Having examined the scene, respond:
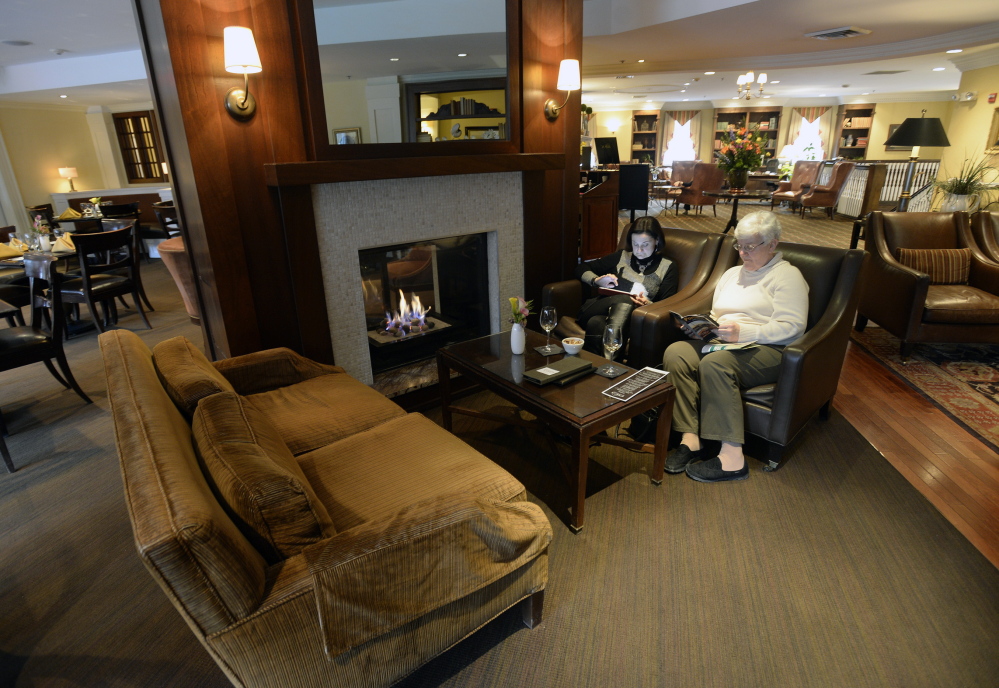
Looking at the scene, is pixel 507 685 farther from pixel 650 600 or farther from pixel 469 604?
pixel 650 600

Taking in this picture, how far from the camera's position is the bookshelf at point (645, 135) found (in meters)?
14.9

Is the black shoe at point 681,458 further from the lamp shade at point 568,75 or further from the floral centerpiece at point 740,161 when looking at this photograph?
the floral centerpiece at point 740,161

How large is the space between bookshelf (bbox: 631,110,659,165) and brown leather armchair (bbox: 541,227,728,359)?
1263 cm

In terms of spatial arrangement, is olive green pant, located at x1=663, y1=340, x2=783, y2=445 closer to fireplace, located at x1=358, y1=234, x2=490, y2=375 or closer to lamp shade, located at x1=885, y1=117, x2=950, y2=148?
fireplace, located at x1=358, y1=234, x2=490, y2=375

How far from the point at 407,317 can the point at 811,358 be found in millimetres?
2235

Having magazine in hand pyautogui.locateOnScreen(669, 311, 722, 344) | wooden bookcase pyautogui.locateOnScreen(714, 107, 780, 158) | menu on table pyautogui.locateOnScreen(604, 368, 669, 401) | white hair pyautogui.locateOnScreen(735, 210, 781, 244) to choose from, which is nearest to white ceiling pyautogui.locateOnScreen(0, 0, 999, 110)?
white hair pyautogui.locateOnScreen(735, 210, 781, 244)

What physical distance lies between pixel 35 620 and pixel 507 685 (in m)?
1.61

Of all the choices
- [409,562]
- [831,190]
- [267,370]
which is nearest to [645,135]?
[831,190]

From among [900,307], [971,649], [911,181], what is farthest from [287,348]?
[911,181]

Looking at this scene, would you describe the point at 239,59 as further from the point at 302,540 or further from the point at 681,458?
the point at 681,458

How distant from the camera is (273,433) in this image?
1695 millimetres

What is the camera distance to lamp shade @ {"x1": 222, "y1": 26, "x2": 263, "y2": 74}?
2.03 m

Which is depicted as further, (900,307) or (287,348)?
(900,307)

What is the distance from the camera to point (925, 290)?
133 inches
